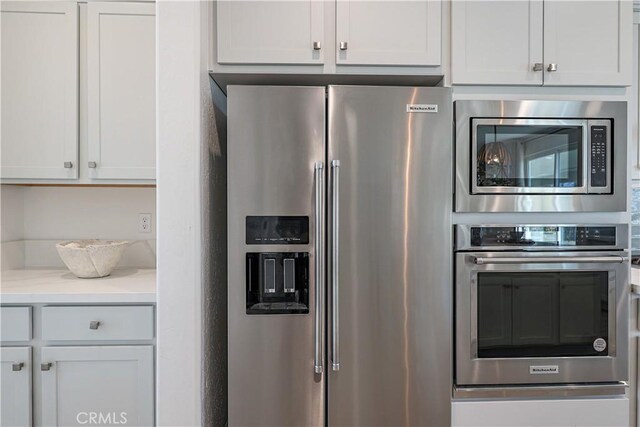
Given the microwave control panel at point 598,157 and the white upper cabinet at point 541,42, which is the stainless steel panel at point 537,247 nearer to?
the microwave control panel at point 598,157

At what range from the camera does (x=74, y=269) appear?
1.79 meters

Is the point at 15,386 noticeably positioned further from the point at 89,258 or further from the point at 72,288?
the point at 89,258

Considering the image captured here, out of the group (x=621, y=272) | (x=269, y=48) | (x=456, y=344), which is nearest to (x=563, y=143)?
(x=621, y=272)

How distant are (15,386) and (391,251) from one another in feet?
5.33

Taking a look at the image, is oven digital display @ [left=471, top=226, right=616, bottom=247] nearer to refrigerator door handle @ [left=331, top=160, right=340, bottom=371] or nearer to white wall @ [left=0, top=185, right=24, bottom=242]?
refrigerator door handle @ [left=331, top=160, right=340, bottom=371]

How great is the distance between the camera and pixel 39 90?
6.00 feet

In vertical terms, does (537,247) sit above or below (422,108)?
below

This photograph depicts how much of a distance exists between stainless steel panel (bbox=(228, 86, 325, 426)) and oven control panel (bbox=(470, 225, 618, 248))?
0.69m

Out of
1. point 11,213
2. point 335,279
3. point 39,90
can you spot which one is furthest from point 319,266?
point 11,213

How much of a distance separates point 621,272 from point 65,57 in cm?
271

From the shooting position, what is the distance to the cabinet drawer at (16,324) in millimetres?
1521

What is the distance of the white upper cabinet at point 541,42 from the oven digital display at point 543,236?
594 millimetres

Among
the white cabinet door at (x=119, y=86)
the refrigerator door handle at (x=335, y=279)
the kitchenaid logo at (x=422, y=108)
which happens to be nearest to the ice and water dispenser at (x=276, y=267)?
the refrigerator door handle at (x=335, y=279)

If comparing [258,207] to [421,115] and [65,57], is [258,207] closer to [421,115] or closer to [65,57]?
[421,115]
